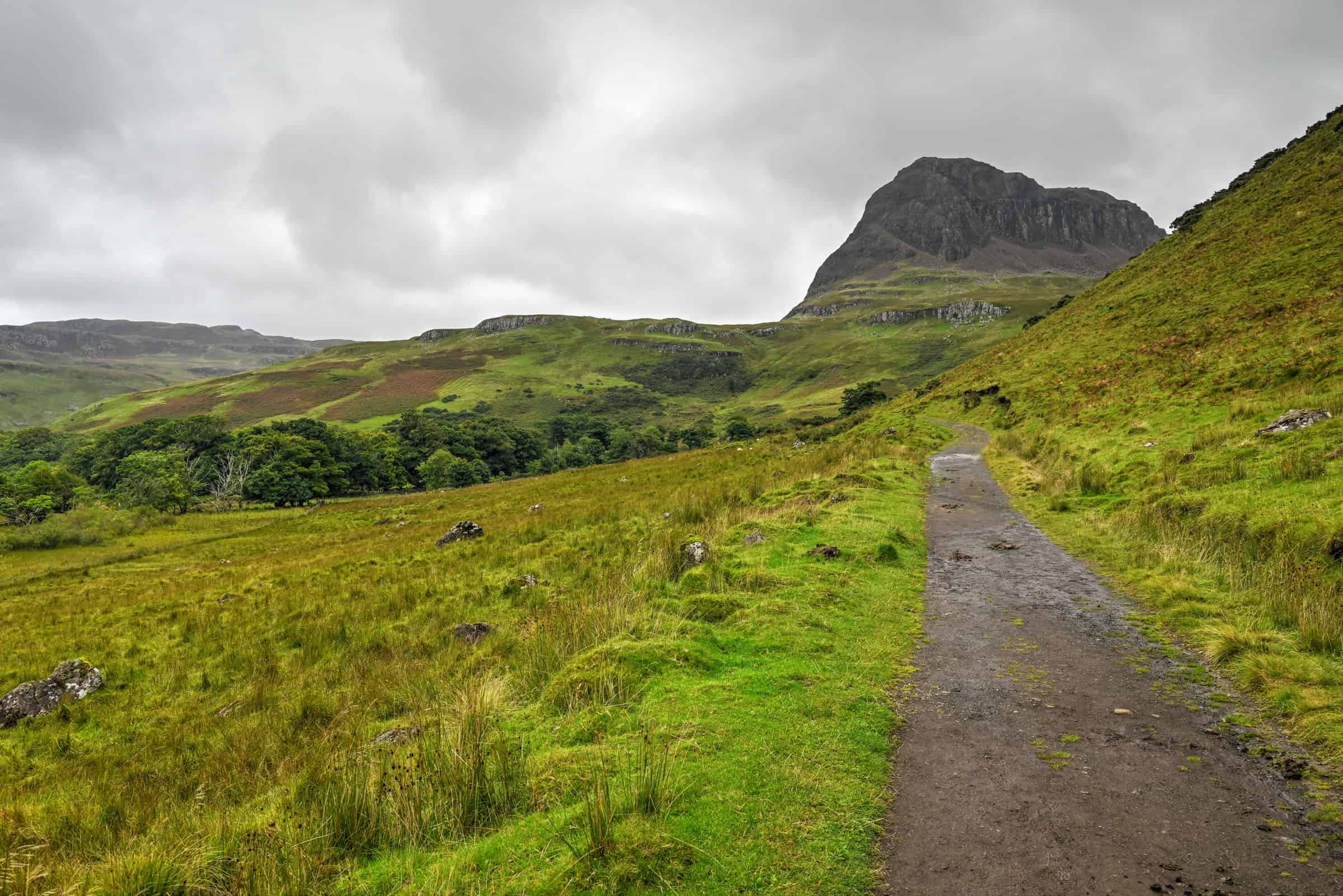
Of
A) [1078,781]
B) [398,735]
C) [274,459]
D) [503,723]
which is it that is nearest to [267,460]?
[274,459]

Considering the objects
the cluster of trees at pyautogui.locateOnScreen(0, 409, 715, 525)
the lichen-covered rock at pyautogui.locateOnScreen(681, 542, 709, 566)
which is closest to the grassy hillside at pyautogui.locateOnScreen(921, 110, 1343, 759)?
the lichen-covered rock at pyautogui.locateOnScreen(681, 542, 709, 566)

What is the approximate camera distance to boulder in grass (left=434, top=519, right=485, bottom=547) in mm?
21688

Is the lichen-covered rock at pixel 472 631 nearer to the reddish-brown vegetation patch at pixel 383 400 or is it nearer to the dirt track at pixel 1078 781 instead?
the dirt track at pixel 1078 781

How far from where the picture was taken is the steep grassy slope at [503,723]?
12.0 feet

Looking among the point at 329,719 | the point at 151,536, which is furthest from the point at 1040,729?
the point at 151,536

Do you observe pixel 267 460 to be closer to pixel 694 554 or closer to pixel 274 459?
pixel 274 459

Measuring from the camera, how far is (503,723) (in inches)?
225

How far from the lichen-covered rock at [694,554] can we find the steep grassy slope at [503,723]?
0.27 metres

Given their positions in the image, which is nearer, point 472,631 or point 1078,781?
point 1078,781

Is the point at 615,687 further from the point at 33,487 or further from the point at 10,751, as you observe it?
the point at 33,487

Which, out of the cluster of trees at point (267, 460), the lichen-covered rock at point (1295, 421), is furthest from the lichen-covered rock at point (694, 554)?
the cluster of trees at point (267, 460)

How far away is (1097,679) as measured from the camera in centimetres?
598

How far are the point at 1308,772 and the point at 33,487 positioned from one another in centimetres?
9675

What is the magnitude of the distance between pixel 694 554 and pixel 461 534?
14170 mm
